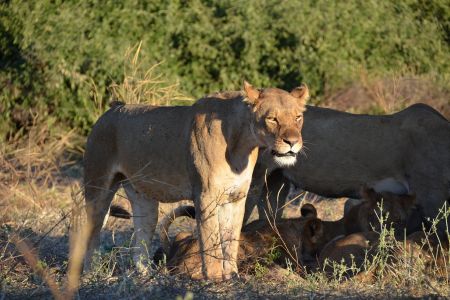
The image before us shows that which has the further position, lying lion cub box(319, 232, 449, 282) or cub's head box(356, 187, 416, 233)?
cub's head box(356, 187, 416, 233)

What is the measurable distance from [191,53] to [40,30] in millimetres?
2260

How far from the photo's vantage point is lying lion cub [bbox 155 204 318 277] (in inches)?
323

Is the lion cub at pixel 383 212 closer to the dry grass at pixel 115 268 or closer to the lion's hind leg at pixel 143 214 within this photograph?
the dry grass at pixel 115 268

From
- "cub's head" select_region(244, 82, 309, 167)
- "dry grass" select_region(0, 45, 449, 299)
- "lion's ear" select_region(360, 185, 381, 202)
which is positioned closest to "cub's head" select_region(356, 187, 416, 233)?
"lion's ear" select_region(360, 185, 381, 202)

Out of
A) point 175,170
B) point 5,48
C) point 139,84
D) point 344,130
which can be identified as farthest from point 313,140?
point 5,48

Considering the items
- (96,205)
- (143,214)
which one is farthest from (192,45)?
(96,205)

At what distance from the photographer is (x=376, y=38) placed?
1661 centimetres

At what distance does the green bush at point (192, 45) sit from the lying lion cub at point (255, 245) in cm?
623

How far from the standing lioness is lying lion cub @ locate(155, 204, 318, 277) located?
11.1 inches

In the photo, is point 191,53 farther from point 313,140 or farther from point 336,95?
point 313,140

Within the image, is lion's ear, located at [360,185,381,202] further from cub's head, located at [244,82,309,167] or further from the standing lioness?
cub's head, located at [244,82,309,167]

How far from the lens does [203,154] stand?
7859mm

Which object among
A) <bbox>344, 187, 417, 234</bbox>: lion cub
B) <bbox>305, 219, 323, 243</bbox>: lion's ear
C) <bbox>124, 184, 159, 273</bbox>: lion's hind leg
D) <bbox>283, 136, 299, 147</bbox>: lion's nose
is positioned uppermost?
<bbox>283, 136, 299, 147</bbox>: lion's nose

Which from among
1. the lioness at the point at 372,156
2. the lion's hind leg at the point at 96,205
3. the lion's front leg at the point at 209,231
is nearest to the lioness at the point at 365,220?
the lioness at the point at 372,156
